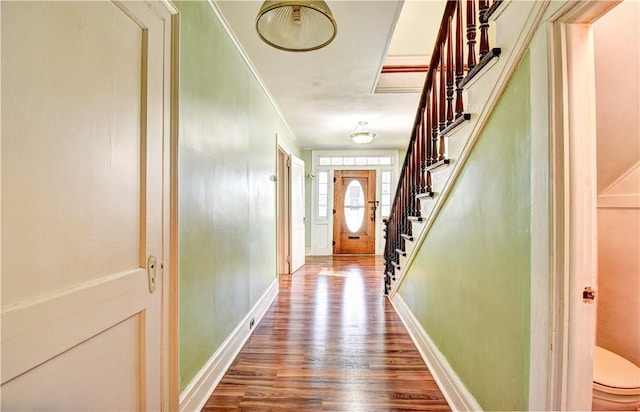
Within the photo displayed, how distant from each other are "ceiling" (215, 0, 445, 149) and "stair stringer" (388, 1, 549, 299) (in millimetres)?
902

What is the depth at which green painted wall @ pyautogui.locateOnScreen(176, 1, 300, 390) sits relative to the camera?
1544 millimetres

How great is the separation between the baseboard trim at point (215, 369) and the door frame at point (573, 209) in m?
1.58

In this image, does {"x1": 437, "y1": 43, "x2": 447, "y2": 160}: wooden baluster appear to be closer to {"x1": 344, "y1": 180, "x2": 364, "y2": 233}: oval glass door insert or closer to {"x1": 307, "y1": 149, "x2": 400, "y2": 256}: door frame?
{"x1": 307, "y1": 149, "x2": 400, "y2": 256}: door frame

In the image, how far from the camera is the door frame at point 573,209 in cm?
88

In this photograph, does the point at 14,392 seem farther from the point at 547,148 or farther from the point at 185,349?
the point at 547,148

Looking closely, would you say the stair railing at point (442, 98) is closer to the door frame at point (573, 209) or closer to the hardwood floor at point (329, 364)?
the door frame at point (573, 209)

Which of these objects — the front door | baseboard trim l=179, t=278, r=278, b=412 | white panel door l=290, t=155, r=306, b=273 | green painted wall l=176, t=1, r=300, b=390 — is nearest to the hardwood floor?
baseboard trim l=179, t=278, r=278, b=412

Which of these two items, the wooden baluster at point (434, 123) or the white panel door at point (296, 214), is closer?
the wooden baluster at point (434, 123)

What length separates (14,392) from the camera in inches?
27.8

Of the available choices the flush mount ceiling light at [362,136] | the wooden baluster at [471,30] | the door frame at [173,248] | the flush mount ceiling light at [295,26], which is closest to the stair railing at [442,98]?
the wooden baluster at [471,30]

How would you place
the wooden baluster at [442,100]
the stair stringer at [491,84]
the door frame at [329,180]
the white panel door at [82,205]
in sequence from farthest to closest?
the door frame at [329,180], the wooden baluster at [442,100], the stair stringer at [491,84], the white panel door at [82,205]

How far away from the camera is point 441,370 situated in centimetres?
185

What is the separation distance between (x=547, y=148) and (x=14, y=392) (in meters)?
1.56

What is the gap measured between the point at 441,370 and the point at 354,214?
16.4 ft
